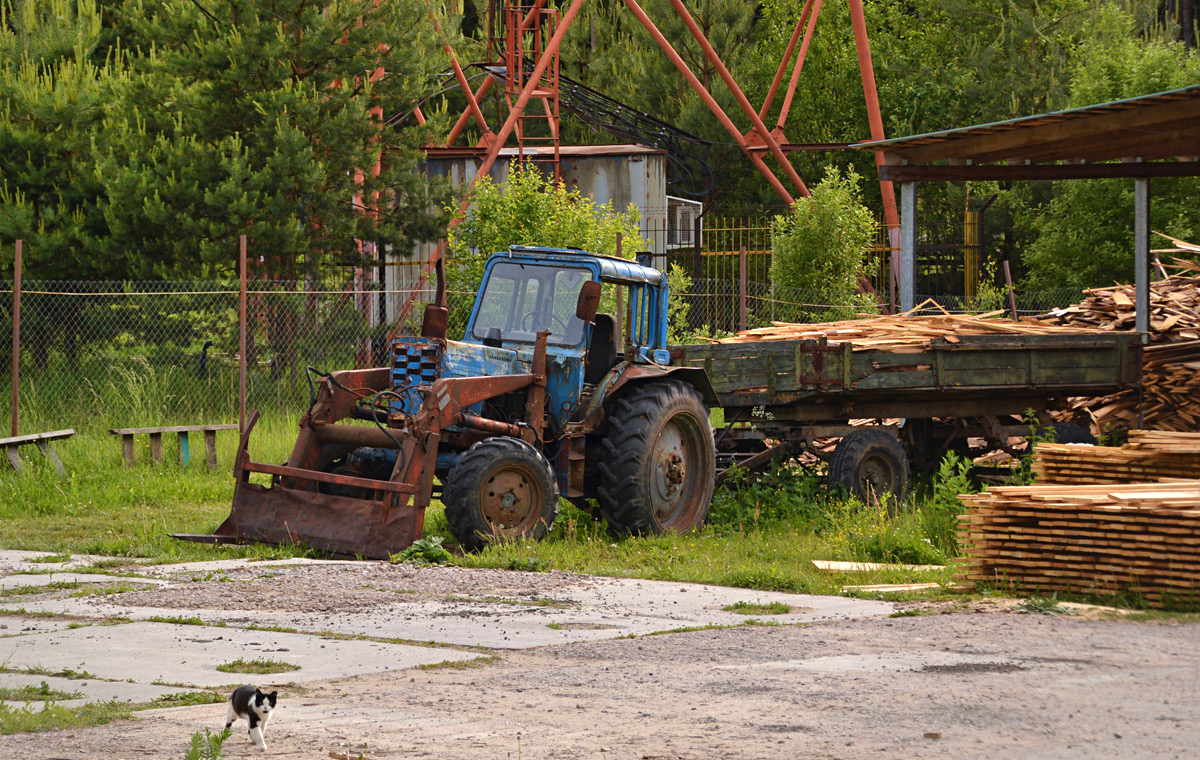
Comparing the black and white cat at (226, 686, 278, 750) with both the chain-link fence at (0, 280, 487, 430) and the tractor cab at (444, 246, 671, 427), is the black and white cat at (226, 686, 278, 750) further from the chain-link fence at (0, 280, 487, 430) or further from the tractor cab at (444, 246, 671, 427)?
the chain-link fence at (0, 280, 487, 430)

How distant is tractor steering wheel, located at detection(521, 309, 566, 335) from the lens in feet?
40.2

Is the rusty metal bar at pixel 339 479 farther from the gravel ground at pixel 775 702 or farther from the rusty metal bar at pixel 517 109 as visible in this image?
the rusty metal bar at pixel 517 109

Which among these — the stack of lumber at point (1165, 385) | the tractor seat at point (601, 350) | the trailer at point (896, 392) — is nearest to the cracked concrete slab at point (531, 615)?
the tractor seat at point (601, 350)

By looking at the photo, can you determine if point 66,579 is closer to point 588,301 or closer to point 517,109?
point 588,301

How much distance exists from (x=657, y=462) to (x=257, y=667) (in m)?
5.62

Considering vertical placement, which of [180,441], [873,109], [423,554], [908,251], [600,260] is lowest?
[423,554]

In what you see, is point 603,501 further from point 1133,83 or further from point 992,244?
point 992,244

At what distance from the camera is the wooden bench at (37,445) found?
48.1 ft

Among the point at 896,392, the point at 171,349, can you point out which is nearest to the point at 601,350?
the point at 896,392

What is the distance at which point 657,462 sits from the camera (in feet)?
40.6

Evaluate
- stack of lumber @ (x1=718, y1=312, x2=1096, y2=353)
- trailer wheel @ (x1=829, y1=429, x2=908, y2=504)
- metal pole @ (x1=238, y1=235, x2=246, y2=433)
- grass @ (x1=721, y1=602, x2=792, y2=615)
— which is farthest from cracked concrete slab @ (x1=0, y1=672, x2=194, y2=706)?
metal pole @ (x1=238, y1=235, x2=246, y2=433)

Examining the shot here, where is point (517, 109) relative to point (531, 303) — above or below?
above

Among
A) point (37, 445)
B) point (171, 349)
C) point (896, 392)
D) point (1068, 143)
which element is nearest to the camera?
point (896, 392)

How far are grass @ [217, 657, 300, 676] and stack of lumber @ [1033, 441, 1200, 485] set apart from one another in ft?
21.5
